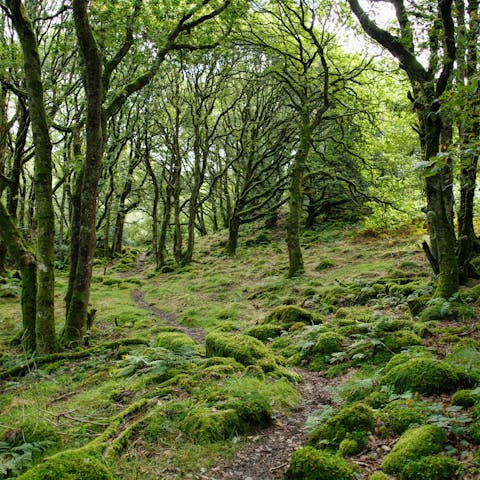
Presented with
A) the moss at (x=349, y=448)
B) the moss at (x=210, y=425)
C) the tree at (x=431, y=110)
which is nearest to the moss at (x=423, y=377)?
the moss at (x=349, y=448)

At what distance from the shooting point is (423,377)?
539 cm

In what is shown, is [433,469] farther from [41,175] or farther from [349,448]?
[41,175]

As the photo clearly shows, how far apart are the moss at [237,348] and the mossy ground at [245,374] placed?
0.14m

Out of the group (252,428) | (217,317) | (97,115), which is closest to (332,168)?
(217,317)

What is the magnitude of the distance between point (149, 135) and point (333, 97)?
1429 centimetres

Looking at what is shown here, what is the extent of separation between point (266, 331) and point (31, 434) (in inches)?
242

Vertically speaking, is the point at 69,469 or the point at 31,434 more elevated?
the point at 69,469

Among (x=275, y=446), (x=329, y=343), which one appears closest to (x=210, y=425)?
(x=275, y=446)

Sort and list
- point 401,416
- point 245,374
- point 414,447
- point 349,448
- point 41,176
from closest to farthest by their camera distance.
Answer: point 414,447 < point 349,448 < point 401,416 < point 245,374 < point 41,176

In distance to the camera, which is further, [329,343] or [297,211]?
[297,211]

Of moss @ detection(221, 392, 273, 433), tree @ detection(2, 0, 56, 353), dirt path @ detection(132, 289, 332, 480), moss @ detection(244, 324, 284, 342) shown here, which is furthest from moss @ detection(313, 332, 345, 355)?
tree @ detection(2, 0, 56, 353)

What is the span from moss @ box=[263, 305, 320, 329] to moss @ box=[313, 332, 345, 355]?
1.85m

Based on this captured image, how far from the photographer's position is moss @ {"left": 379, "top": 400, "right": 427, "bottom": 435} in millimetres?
4655

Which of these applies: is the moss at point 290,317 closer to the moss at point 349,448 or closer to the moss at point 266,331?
the moss at point 266,331
